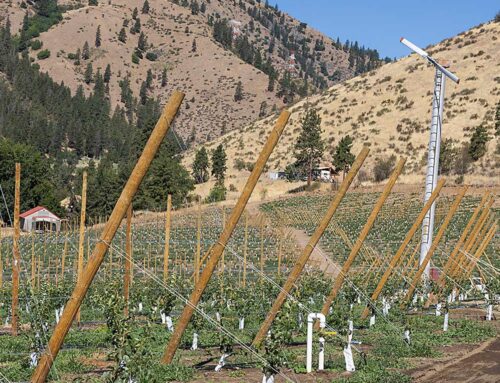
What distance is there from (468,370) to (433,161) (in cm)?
1315

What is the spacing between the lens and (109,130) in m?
152

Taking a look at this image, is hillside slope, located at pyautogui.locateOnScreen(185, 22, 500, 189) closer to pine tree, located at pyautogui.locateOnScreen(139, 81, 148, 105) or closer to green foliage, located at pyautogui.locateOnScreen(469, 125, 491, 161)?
green foliage, located at pyautogui.locateOnScreen(469, 125, 491, 161)

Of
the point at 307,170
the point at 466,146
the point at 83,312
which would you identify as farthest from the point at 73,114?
the point at 83,312

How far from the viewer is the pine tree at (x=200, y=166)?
86944 millimetres

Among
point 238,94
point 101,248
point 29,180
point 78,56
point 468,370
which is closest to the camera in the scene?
point 101,248

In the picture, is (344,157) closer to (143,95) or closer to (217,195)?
(217,195)

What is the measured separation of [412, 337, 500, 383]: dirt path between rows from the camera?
13.8 meters

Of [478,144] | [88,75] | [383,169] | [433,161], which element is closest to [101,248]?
[433,161]

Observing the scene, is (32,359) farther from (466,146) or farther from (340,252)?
(466,146)

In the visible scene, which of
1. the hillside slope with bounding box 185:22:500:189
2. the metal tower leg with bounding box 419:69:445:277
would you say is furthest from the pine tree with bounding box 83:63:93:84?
the metal tower leg with bounding box 419:69:445:277

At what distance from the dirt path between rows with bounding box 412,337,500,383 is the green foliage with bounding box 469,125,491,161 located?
2102 inches

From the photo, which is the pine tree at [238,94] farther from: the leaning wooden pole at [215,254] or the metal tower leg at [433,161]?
the leaning wooden pole at [215,254]

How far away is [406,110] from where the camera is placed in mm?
86875

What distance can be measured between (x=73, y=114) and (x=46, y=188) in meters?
74.3
